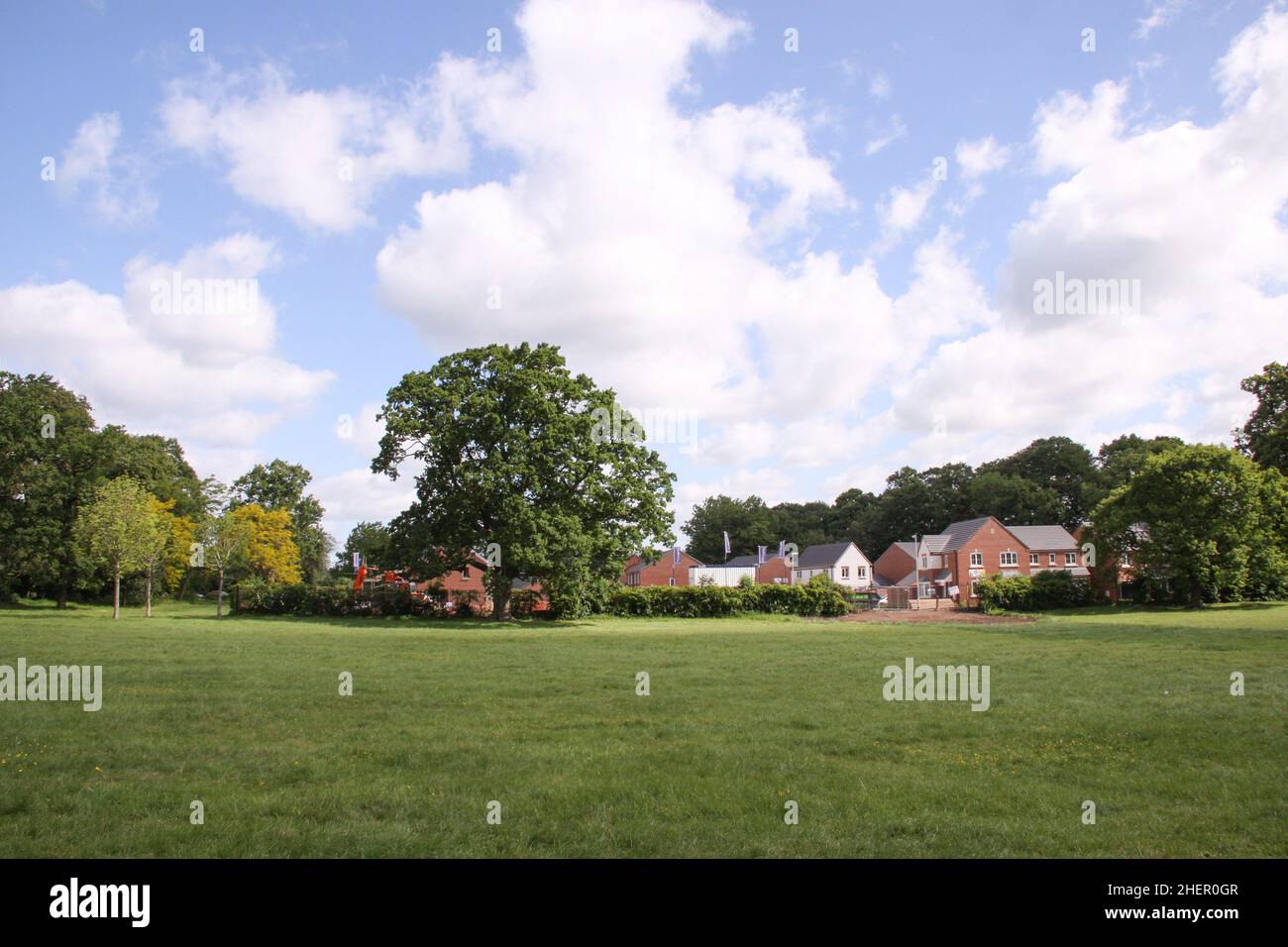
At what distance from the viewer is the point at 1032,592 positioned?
5891 cm

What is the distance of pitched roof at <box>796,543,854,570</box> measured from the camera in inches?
3996

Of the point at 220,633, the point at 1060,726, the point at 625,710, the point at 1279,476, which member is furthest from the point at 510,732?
the point at 1279,476

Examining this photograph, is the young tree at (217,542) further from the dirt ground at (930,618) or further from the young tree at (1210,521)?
the young tree at (1210,521)

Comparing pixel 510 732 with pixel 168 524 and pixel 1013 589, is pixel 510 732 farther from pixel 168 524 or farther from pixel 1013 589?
pixel 1013 589

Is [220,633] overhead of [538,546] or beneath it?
beneath

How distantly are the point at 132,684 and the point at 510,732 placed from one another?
8589 mm

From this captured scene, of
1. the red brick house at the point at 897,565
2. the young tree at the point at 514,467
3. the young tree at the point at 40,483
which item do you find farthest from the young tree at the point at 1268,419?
the young tree at the point at 40,483

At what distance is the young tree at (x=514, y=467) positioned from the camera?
136 ft

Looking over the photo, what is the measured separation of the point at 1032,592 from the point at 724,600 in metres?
25.1

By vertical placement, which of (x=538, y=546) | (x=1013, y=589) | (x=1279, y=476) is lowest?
(x=1013, y=589)

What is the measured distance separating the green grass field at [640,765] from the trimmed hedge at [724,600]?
34.0 meters

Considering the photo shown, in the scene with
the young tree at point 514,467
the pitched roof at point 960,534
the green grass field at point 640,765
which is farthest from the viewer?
the pitched roof at point 960,534

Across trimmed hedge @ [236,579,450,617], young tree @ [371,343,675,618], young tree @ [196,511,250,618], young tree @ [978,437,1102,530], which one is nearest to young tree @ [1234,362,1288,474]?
young tree @ [978,437,1102,530]
